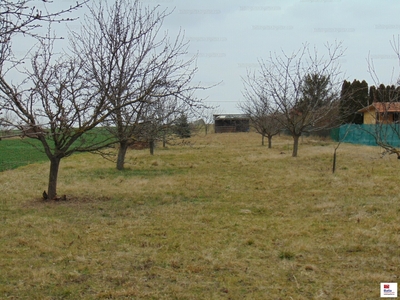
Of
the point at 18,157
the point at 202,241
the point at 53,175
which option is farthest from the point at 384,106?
the point at 18,157

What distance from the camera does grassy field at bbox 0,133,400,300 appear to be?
14.1 ft

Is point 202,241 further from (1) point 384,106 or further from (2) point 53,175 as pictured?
(2) point 53,175

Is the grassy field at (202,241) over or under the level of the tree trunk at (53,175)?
under

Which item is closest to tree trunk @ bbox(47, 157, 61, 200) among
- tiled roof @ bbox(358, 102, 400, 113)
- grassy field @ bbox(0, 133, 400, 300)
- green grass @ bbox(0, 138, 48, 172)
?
grassy field @ bbox(0, 133, 400, 300)

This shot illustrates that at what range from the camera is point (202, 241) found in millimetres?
5992

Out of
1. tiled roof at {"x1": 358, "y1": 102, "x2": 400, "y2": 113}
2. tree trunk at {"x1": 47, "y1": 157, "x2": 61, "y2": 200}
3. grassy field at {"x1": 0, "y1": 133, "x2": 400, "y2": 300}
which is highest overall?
tiled roof at {"x1": 358, "y1": 102, "x2": 400, "y2": 113}

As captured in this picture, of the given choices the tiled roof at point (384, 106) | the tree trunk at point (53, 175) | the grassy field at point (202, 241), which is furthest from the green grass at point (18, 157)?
the tiled roof at point (384, 106)

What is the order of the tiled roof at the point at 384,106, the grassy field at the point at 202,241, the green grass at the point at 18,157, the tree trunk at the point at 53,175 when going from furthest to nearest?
the green grass at the point at 18,157 → the tree trunk at the point at 53,175 → the tiled roof at the point at 384,106 → the grassy field at the point at 202,241

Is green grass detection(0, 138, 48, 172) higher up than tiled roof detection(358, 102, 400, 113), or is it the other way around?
tiled roof detection(358, 102, 400, 113)

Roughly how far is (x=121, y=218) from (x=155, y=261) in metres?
2.65

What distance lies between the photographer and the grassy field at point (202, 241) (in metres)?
4.30

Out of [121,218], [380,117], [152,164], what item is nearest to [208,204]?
[121,218]

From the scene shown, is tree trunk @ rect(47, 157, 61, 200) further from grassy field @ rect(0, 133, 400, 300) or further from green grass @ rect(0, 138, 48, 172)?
green grass @ rect(0, 138, 48, 172)

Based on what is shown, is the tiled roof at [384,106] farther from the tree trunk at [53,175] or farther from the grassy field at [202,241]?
the tree trunk at [53,175]
